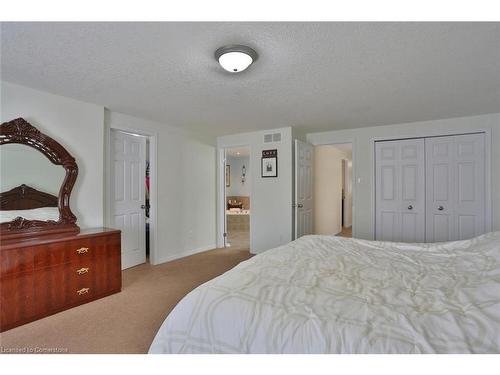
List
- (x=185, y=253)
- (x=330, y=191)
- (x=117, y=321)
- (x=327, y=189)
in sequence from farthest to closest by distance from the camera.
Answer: (x=330, y=191), (x=327, y=189), (x=185, y=253), (x=117, y=321)

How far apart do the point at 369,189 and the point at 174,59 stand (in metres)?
3.68

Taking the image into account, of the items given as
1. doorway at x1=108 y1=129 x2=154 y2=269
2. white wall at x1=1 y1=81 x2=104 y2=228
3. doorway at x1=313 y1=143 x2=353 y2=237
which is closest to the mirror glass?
white wall at x1=1 y1=81 x2=104 y2=228

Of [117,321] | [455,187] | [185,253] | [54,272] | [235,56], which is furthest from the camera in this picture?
[185,253]

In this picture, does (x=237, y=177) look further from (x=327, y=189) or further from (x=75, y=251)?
(x=75, y=251)

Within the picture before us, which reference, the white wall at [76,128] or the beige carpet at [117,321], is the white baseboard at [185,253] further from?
the white wall at [76,128]

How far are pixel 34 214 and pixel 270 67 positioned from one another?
9.01 ft


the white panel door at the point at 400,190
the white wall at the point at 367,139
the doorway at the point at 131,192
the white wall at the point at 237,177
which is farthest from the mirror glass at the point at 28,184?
the white wall at the point at 237,177

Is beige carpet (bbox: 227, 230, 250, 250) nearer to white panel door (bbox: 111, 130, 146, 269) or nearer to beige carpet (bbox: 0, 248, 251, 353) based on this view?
beige carpet (bbox: 0, 248, 251, 353)

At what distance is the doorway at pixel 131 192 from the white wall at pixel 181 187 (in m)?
0.17

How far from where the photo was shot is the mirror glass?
8.18ft

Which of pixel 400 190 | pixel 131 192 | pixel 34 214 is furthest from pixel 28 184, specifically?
pixel 400 190

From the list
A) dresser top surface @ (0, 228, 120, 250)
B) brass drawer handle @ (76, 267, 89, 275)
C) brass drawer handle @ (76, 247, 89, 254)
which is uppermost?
dresser top surface @ (0, 228, 120, 250)

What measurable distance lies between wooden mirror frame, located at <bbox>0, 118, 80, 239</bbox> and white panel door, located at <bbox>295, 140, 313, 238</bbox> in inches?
121

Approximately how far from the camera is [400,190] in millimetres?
4199
